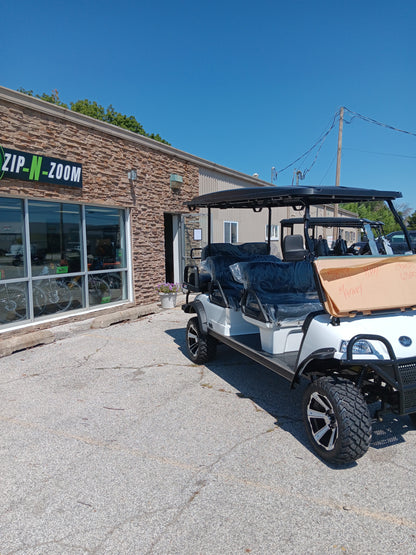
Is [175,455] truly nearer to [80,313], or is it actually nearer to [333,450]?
[333,450]

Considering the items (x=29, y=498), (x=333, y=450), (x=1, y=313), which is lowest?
(x=29, y=498)

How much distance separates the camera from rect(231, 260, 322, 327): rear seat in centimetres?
403

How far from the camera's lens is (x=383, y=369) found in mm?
2895

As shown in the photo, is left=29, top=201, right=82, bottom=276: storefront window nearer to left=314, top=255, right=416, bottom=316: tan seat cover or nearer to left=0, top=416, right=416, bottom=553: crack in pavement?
left=0, top=416, right=416, bottom=553: crack in pavement

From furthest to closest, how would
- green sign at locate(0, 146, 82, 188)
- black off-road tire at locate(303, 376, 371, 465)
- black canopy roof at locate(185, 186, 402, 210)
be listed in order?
green sign at locate(0, 146, 82, 188) → black canopy roof at locate(185, 186, 402, 210) → black off-road tire at locate(303, 376, 371, 465)

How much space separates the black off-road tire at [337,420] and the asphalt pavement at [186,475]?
0.17m

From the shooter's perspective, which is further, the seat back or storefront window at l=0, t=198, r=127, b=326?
storefront window at l=0, t=198, r=127, b=326

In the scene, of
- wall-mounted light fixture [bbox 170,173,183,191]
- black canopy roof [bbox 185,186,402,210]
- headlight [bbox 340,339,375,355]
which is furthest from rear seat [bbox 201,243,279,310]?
wall-mounted light fixture [bbox 170,173,183,191]

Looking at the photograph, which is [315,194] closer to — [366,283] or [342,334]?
[366,283]

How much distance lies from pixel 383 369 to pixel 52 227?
6490 mm

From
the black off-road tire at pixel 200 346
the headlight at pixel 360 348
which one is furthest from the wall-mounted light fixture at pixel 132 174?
the headlight at pixel 360 348

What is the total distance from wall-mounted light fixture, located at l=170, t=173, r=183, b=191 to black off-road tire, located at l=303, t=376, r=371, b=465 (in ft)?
28.0

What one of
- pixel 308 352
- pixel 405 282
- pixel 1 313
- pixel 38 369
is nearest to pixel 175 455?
pixel 308 352

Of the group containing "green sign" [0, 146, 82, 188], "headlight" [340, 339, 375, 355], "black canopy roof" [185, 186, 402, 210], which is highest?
"green sign" [0, 146, 82, 188]
